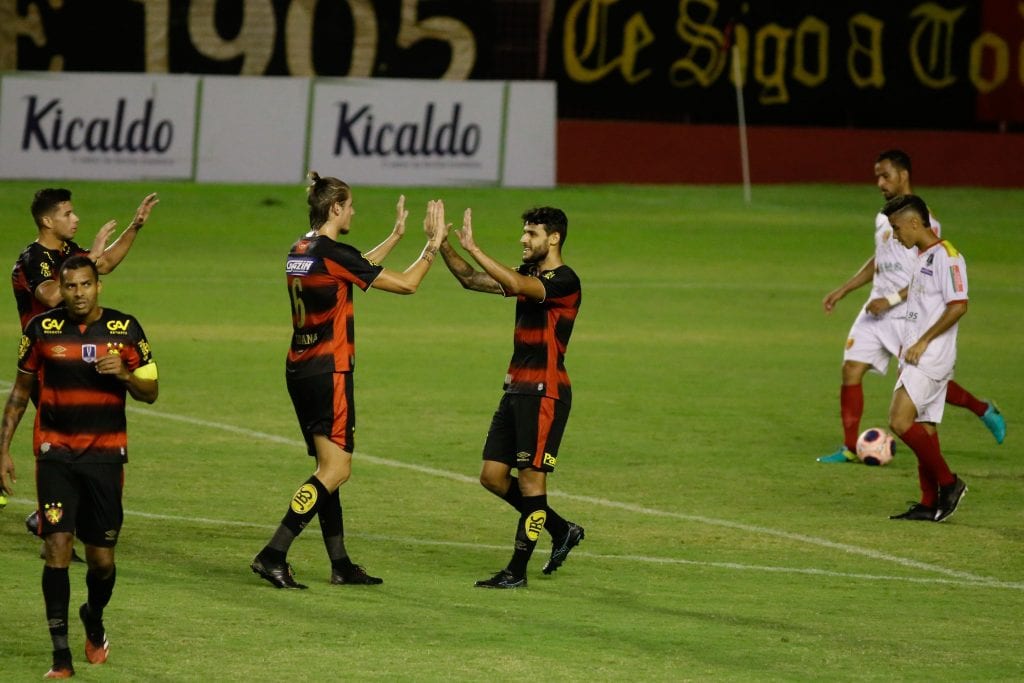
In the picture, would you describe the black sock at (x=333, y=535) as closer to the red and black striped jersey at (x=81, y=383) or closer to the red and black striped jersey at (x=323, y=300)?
the red and black striped jersey at (x=323, y=300)

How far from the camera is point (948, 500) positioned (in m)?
11.5

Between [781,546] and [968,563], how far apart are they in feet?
3.59

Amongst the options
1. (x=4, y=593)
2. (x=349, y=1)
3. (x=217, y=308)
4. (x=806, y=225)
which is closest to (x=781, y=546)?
(x=4, y=593)

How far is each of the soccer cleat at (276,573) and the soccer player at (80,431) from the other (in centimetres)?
156

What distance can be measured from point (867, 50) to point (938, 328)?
26.3 m

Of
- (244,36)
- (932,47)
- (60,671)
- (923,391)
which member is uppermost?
(932,47)

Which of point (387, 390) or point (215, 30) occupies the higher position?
point (215, 30)

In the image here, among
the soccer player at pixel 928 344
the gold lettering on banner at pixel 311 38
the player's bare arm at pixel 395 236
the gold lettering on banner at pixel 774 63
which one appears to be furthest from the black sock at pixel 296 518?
the gold lettering on banner at pixel 774 63

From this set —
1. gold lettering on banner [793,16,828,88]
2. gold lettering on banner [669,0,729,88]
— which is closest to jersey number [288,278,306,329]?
gold lettering on banner [669,0,729,88]

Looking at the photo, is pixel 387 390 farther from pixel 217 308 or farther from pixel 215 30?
pixel 215 30

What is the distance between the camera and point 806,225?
30.7m

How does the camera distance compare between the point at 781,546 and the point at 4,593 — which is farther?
the point at 781,546

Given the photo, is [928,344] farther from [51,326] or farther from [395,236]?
[51,326]

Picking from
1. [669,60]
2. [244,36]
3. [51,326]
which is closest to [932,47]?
[669,60]
